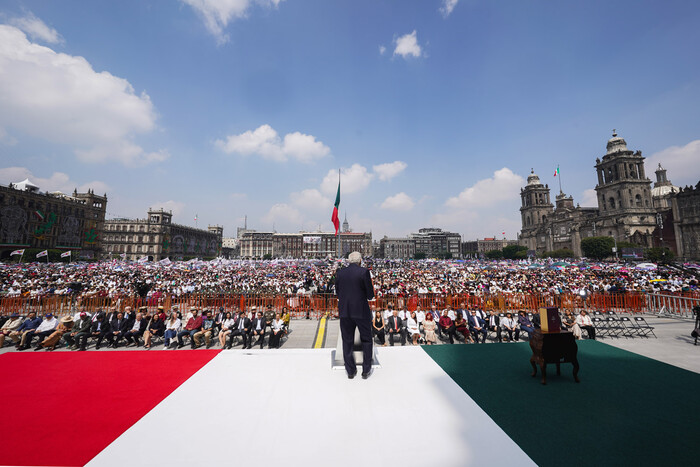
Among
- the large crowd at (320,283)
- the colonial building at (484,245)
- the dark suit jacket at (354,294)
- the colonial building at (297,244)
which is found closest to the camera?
the dark suit jacket at (354,294)

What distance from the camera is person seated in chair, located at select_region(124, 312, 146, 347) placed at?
29.3ft

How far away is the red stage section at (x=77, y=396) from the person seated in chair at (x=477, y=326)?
7859mm

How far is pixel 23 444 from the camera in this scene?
2.80 m

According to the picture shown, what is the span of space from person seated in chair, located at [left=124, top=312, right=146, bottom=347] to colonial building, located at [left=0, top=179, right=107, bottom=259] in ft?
222

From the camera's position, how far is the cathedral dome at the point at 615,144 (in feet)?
266

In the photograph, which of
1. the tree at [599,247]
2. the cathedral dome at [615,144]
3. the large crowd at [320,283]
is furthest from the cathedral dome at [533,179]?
the large crowd at [320,283]

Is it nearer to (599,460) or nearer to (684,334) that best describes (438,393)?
(599,460)

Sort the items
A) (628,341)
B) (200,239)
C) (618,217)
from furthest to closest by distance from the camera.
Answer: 1. (200,239)
2. (618,217)
3. (628,341)

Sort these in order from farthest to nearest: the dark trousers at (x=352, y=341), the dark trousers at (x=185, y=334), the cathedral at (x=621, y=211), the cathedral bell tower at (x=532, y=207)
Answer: the cathedral bell tower at (x=532, y=207) → the cathedral at (x=621, y=211) → the dark trousers at (x=185, y=334) → the dark trousers at (x=352, y=341)

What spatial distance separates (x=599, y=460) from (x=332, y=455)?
2.41 m

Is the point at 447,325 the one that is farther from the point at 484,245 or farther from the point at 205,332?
the point at 484,245

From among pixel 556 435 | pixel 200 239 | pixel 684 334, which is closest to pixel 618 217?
pixel 684 334

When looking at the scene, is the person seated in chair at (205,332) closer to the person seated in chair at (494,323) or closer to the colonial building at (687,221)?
the person seated in chair at (494,323)

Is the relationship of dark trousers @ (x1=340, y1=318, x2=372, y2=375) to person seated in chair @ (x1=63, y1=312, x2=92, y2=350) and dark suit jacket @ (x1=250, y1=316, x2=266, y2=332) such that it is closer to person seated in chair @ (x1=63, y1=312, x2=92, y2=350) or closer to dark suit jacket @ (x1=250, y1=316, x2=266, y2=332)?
Result: dark suit jacket @ (x1=250, y1=316, x2=266, y2=332)
